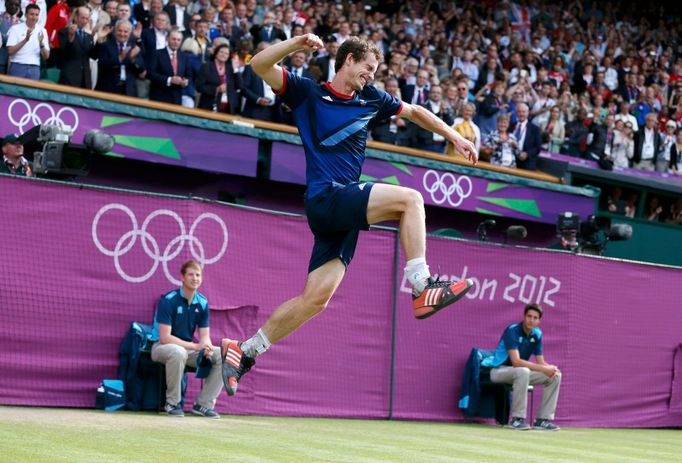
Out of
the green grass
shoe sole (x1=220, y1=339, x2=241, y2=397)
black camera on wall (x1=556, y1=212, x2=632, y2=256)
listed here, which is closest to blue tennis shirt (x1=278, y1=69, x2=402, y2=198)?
shoe sole (x1=220, y1=339, x2=241, y2=397)

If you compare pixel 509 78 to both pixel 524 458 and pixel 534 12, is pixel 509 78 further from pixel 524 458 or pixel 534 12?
pixel 524 458

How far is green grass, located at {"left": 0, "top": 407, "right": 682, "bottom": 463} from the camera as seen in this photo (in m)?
7.98

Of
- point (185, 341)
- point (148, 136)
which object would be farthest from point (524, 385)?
point (148, 136)

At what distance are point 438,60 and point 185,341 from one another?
38.9 ft

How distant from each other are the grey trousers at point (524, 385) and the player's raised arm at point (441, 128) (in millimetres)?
5789

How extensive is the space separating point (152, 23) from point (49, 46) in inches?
73.6

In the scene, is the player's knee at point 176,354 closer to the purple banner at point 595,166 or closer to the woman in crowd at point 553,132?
the purple banner at point 595,166

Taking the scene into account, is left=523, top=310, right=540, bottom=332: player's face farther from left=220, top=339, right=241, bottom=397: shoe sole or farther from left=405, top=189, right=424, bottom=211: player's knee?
left=405, top=189, right=424, bottom=211: player's knee

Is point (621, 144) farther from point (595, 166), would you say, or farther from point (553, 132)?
point (553, 132)

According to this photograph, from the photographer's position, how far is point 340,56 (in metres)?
8.07

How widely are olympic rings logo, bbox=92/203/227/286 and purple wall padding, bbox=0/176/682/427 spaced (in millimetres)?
15

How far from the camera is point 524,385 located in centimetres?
1362

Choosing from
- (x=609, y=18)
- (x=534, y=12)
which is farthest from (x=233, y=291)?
(x=609, y=18)

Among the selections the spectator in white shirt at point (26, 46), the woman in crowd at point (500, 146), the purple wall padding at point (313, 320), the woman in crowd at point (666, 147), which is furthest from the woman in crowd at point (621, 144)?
the spectator in white shirt at point (26, 46)
